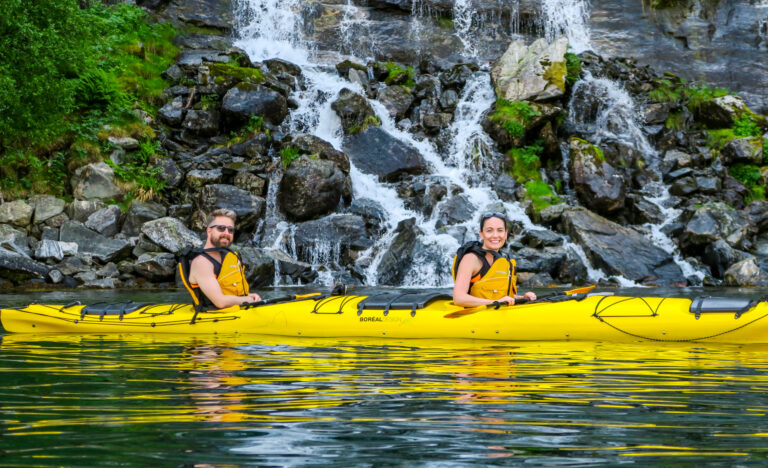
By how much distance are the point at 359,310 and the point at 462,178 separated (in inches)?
493

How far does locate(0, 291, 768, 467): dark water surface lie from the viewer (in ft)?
8.34

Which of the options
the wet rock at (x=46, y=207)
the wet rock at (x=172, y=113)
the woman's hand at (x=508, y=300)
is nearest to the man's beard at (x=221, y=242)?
the woman's hand at (x=508, y=300)

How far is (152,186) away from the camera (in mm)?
17297

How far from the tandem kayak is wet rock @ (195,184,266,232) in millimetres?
8800

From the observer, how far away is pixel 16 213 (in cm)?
1560

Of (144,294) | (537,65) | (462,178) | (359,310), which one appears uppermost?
(537,65)

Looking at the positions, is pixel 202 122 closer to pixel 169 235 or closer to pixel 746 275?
pixel 169 235

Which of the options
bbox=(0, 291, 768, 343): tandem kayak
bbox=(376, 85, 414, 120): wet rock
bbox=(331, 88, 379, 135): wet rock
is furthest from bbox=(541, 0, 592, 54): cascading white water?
bbox=(0, 291, 768, 343): tandem kayak

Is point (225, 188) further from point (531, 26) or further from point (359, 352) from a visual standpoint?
point (531, 26)

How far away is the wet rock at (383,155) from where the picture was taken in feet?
61.8

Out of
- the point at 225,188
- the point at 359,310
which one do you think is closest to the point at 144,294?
the point at 225,188

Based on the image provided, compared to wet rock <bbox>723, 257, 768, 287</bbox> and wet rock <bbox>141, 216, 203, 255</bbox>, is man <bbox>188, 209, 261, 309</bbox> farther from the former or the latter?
wet rock <bbox>723, 257, 768, 287</bbox>

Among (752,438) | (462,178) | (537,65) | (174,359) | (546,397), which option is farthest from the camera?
(537,65)

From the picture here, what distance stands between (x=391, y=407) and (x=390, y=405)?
5 centimetres
